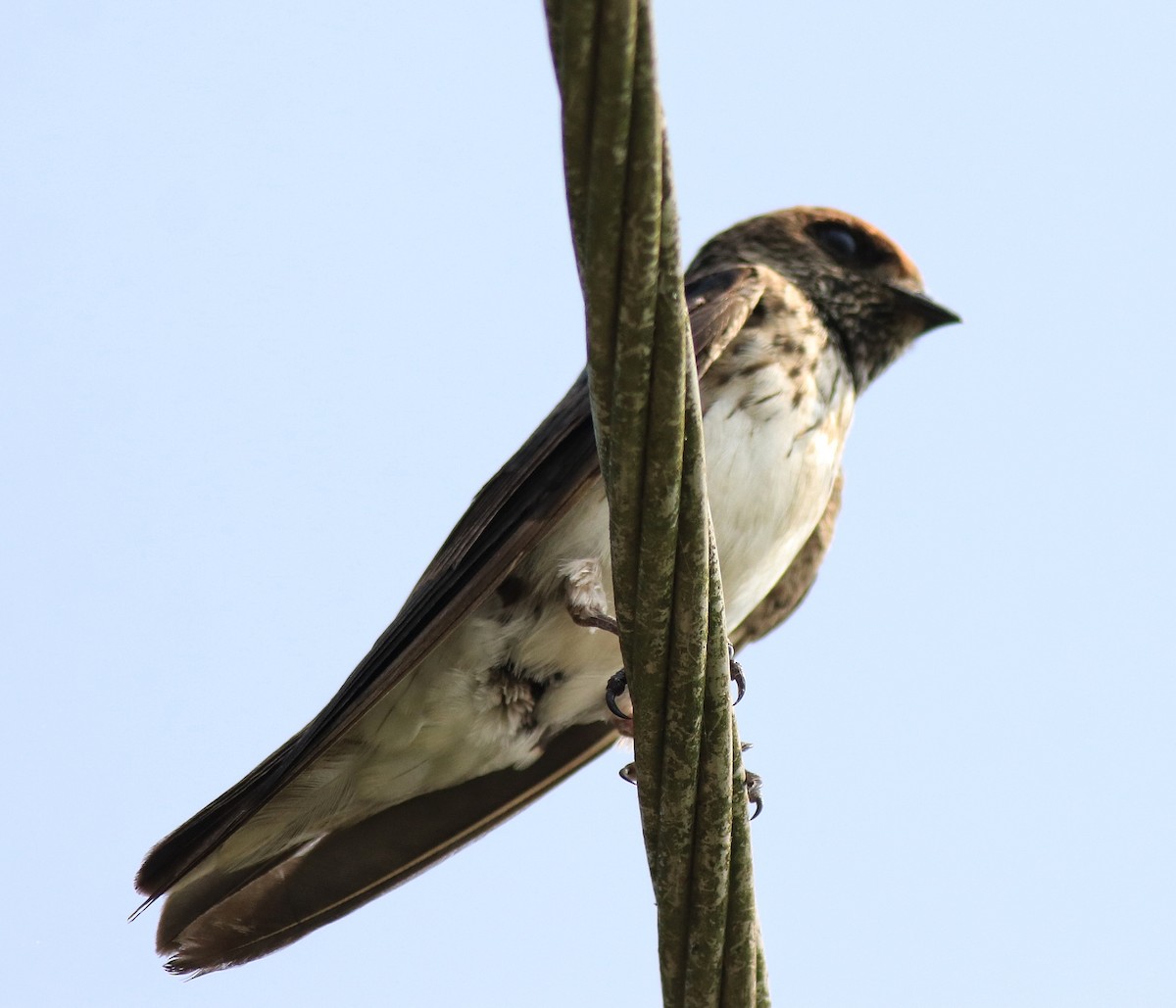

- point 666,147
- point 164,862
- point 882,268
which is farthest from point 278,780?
point 882,268

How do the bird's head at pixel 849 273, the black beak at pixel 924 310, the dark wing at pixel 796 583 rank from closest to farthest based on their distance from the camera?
the dark wing at pixel 796 583
the bird's head at pixel 849 273
the black beak at pixel 924 310

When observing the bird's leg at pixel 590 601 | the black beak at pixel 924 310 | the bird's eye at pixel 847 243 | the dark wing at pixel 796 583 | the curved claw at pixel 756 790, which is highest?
the bird's eye at pixel 847 243

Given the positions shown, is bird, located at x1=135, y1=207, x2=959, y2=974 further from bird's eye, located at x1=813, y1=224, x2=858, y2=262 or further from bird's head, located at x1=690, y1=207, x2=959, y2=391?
bird's eye, located at x1=813, y1=224, x2=858, y2=262

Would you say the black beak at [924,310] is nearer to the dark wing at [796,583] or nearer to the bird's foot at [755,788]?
the dark wing at [796,583]

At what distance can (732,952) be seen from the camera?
2395 mm

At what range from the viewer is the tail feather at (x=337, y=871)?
4.13 meters

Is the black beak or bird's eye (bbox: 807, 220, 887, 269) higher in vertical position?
bird's eye (bbox: 807, 220, 887, 269)

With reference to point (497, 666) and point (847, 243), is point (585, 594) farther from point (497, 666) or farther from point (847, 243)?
point (847, 243)

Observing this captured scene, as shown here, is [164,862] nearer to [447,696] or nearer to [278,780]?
[278,780]

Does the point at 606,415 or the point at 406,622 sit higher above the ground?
the point at 406,622

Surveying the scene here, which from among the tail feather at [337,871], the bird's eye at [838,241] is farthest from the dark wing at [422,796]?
the bird's eye at [838,241]

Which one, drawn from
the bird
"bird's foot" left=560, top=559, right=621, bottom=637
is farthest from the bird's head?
"bird's foot" left=560, top=559, right=621, bottom=637

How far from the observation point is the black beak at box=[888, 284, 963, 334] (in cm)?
543

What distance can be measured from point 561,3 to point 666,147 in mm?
219
